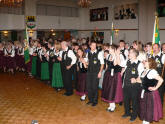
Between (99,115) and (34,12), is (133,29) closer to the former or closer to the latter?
(34,12)

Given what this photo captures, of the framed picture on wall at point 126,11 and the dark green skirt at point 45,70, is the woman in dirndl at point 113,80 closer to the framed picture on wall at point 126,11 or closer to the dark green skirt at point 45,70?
the dark green skirt at point 45,70

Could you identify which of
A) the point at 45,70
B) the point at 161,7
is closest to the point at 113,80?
the point at 45,70

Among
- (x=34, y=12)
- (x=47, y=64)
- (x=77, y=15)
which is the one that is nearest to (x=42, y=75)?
(x=47, y=64)

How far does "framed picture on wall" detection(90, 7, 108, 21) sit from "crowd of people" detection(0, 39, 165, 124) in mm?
9852

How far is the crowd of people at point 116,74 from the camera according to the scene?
377 cm

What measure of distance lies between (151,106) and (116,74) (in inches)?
45.3

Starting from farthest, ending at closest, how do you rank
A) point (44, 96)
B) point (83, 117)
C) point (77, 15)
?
point (77, 15) < point (44, 96) < point (83, 117)

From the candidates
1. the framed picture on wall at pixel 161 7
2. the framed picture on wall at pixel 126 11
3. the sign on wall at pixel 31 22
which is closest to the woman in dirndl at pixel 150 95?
the framed picture on wall at pixel 161 7

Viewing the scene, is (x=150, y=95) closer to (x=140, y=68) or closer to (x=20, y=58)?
(x=140, y=68)

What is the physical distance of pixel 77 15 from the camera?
17.9 metres

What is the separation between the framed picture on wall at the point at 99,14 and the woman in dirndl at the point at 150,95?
527 inches

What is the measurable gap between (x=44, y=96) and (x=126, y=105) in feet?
8.53

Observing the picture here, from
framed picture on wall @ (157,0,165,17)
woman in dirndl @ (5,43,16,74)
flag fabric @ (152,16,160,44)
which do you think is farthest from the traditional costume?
framed picture on wall @ (157,0,165,17)

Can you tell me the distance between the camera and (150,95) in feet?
12.3
